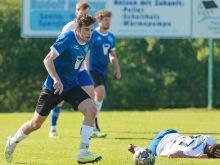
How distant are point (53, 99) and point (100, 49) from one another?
5.60 metres

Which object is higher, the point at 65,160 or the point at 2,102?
the point at 65,160

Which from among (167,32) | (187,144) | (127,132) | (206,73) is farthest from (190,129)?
(206,73)

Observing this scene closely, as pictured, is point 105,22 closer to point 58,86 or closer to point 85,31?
point 85,31

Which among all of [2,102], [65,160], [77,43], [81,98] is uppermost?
[77,43]

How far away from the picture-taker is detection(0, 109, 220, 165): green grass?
9.80 meters

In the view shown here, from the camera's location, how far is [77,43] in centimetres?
963

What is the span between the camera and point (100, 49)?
1520 cm

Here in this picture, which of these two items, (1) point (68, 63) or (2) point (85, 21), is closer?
(2) point (85, 21)

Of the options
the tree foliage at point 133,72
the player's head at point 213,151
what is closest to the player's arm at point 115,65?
the player's head at point 213,151

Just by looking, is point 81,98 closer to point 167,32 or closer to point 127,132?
point 127,132

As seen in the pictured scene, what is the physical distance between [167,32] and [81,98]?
15454 mm

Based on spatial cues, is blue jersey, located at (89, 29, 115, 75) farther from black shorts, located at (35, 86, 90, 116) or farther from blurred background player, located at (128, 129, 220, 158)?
blurred background player, located at (128, 129, 220, 158)

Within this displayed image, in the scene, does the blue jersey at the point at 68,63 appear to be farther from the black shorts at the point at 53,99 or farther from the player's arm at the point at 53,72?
the player's arm at the point at 53,72

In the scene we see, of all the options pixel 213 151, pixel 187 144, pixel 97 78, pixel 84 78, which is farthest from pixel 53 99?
pixel 97 78
